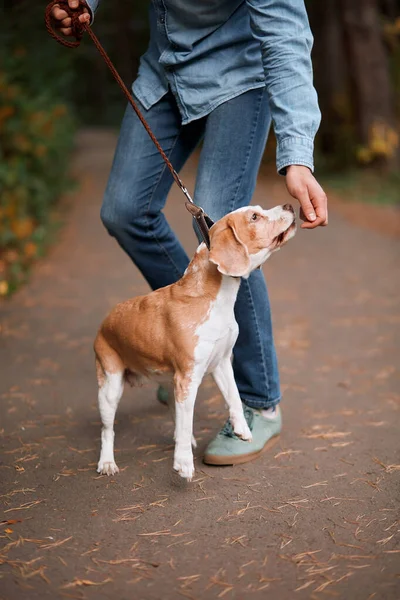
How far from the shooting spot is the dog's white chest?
3352mm

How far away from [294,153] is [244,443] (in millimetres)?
1496

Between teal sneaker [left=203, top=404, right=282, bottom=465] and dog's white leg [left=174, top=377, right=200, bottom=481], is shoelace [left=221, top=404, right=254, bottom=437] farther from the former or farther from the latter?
dog's white leg [left=174, top=377, right=200, bottom=481]

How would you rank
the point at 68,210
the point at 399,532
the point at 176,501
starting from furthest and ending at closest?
the point at 68,210 < the point at 176,501 < the point at 399,532

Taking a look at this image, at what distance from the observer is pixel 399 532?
318 cm

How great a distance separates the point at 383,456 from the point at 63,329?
338 cm

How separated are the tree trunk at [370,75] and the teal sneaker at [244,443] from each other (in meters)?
10.5

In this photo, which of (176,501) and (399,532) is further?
(176,501)

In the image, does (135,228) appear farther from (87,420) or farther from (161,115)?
(87,420)

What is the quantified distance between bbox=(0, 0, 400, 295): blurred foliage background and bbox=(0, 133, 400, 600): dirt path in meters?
2.13

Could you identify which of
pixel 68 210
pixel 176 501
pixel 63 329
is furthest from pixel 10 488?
pixel 68 210

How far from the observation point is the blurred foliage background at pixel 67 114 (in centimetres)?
860

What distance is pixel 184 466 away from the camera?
11.1 ft

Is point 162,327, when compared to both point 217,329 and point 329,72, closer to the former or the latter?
point 217,329

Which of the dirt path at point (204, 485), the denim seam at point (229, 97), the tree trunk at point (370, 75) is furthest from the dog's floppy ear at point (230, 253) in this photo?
the tree trunk at point (370, 75)
